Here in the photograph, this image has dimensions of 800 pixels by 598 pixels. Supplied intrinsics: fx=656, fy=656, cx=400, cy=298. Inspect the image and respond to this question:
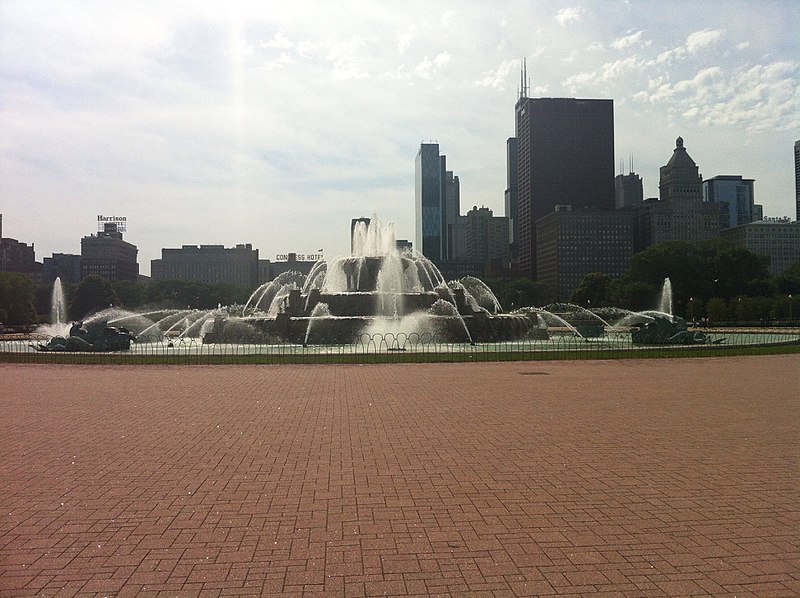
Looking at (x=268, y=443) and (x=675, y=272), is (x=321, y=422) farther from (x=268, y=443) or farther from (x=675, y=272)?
(x=675, y=272)

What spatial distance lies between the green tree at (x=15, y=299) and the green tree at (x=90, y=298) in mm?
10418

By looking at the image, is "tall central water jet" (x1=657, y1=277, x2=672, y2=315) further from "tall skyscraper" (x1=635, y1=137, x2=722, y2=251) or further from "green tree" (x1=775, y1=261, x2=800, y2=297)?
Result: "tall skyscraper" (x1=635, y1=137, x2=722, y2=251)

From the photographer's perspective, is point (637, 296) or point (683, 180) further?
point (683, 180)

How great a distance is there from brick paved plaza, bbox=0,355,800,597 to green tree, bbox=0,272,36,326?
65698mm

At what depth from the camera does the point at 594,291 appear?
99.5 meters

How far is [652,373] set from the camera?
20.1 m

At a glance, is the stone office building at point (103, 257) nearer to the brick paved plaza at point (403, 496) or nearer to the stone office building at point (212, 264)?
the stone office building at point (212, 264)

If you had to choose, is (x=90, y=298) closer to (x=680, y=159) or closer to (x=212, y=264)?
(x=212, y=264)

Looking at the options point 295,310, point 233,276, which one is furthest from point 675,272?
point 233,276

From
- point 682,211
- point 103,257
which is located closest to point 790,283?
point 682,211

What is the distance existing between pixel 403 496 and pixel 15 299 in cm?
7846

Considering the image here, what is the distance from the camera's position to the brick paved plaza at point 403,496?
517 cm

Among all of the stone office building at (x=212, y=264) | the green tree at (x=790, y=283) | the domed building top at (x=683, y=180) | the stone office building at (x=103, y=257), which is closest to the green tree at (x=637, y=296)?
the green tree at (x=790, y=283)

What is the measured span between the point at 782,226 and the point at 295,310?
15635 centimetres
